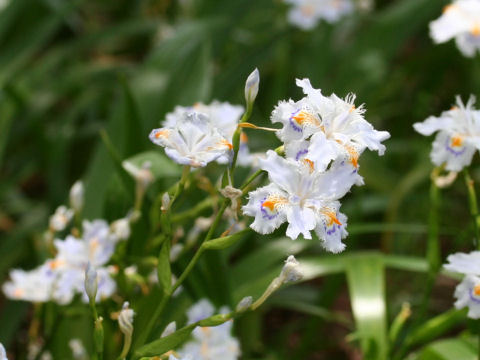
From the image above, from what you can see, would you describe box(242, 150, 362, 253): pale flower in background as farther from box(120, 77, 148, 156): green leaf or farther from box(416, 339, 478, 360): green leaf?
box(120, 77, 148, 156): green leaf

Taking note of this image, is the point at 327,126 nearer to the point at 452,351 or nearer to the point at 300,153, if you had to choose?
the point at 300,153

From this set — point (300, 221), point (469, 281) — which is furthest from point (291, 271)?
point (469, 281)

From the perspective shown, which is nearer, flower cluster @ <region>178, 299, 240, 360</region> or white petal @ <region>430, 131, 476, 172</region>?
white petal @ <region>430, 131, 476, 172</region>

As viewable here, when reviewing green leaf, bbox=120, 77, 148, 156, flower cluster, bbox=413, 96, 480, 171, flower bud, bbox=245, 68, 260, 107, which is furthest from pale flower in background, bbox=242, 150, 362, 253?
green leaf, bbox=120, 77, 148, 156

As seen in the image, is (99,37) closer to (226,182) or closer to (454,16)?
(454,16)

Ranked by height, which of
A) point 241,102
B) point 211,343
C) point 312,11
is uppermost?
point 312,11

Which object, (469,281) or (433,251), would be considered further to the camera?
(433,251)
